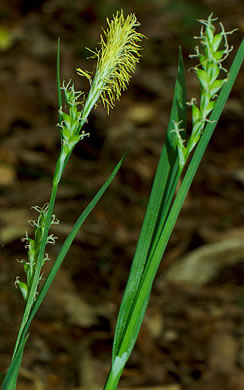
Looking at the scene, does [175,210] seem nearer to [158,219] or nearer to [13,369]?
[158,219]

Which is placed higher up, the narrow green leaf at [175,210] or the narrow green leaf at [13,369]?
the narrow green leaf at [175,210]

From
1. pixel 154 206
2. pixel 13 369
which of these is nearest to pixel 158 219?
pixel 154 206

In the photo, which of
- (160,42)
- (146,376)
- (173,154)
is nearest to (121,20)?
(173,154)

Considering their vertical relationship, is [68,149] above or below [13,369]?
above

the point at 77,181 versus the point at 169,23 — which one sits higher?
the point at 169,23

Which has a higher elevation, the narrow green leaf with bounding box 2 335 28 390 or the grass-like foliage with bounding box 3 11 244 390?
the grass-like foliage with bounding box 3 11 244 390

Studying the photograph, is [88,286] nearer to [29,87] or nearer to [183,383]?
[183,383]

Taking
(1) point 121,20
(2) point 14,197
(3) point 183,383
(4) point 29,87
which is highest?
(1) point 121,20

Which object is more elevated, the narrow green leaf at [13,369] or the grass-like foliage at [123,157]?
the grass-like foliage at [123,157]
